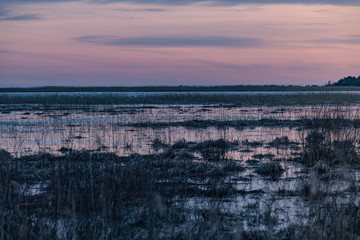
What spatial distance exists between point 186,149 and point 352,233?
7.10 meters

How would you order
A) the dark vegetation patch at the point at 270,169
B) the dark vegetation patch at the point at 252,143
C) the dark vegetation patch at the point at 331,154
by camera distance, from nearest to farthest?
the dark vegetation patch at the point at 270,169
the dark vegetation patch at the point at 331,154
the dark vegetation patch at the point at 252,143

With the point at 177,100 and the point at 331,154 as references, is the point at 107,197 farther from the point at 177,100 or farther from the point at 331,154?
the point at 177,100

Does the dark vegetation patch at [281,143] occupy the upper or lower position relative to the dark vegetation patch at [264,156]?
upper

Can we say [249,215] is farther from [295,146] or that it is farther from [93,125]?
[93,125]

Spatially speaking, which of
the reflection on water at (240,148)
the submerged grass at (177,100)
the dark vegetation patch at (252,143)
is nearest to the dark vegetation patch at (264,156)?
the reflection on water at (240,148)

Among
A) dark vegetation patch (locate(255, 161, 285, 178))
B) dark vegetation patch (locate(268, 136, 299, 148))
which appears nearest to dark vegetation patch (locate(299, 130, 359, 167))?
dark vegetation patch (locate(255, 161, 285, 178))

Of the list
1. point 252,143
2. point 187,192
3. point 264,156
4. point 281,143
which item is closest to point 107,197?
point 187,192

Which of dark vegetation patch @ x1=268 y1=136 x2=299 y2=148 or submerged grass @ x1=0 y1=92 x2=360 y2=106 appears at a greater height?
submerged grass @ x1=0 y1=92 x2=360 y2=106

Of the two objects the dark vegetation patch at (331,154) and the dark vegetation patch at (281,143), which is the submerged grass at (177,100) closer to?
the dark vegetation patch at (281,143)

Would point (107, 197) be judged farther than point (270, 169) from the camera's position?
No

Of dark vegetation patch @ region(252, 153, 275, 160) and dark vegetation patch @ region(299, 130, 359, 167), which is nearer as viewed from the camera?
dark vegetation patch @ region(299, 130, 359, 167)

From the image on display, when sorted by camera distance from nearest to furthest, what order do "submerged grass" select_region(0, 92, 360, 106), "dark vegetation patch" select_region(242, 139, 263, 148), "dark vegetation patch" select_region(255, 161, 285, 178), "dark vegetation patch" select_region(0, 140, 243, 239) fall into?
"dark vegetation patch" select_region(0, 140, 243, 239) < "dark vegetation patch" select_region(255, 161, 285, 178) < "dark vegetation patch" select_region(242, 139, 263, 148) < "submerged grass" select_region(0, 92, 360, 106)

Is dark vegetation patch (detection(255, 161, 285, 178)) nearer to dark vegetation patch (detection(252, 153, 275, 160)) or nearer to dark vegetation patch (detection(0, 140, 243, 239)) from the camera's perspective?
dark vegetation patch (detection(0, 140, 243, 239))

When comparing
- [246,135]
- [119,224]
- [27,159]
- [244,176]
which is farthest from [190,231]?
[246,135]
